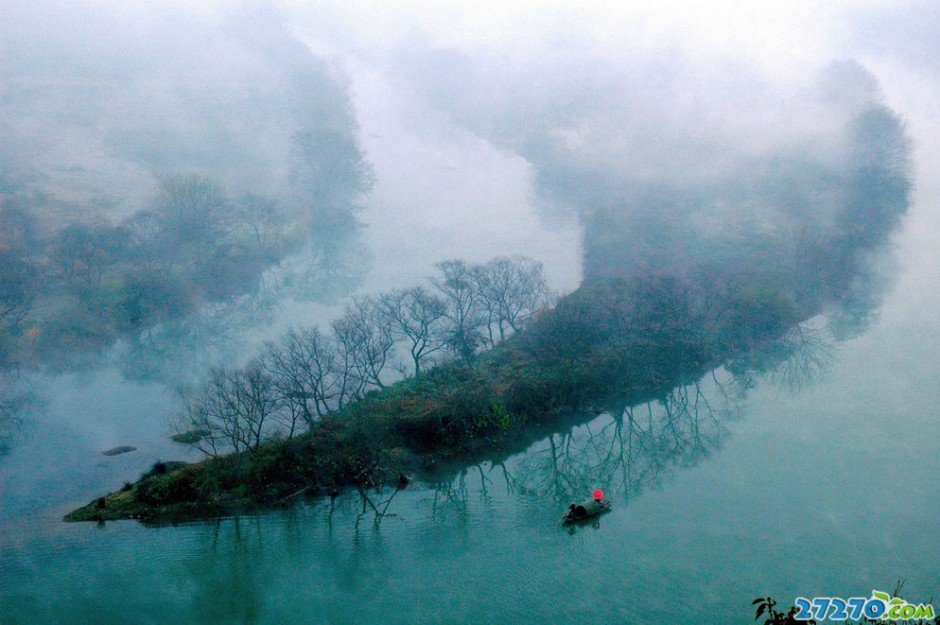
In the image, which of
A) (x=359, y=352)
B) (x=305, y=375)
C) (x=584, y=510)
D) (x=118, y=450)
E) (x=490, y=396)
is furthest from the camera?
(x=359, y=352)

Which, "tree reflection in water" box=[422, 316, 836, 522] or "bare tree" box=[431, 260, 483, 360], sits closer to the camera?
"tree reflection in water" box=[422, 316, 836, 522]

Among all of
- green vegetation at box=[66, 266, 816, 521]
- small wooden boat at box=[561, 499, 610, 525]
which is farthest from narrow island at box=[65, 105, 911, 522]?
small wooden boat at box=[561, 499, 610, 525]

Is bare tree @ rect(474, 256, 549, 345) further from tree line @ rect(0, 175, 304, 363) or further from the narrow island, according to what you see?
tree line @ rect(0, 175, 304, 363)

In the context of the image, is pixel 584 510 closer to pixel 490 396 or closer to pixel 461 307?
pixel 490 396

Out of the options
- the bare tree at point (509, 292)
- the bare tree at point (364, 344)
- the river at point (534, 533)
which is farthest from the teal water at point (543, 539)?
the bare tree at point (509, 292)

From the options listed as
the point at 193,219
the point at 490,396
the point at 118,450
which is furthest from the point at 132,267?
the point at 490,396

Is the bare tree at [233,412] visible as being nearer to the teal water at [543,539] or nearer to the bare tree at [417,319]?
the teal water at [543,539]
